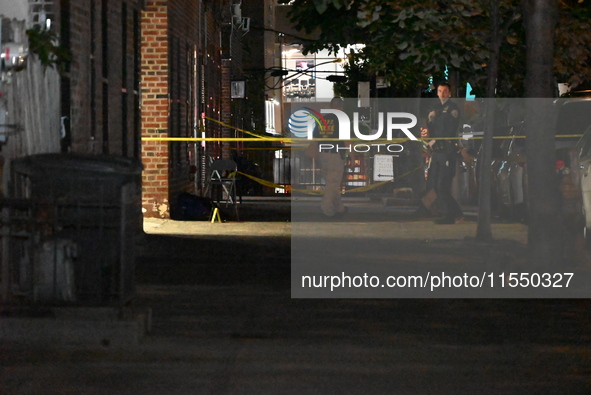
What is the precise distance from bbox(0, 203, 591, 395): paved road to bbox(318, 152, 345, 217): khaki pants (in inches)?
352

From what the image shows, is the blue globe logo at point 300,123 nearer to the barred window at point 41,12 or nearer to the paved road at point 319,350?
the barred window at point 41,12

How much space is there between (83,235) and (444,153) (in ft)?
34.3

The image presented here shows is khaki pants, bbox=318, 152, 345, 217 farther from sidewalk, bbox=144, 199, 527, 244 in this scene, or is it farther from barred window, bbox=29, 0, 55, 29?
barred window, bbox=29, 0, 55, 29

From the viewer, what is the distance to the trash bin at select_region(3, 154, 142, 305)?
7770 mm

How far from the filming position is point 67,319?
24.8 ft

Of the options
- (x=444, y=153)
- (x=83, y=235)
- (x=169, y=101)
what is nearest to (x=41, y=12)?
(x=83, y=235)

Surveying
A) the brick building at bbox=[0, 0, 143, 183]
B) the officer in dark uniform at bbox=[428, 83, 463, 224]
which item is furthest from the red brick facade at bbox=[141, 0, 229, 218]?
the officer in dark uniform at bbox=[428, 83, 463, 224]

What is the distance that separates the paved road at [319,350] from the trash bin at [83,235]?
1.78 ft

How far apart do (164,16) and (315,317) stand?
1060 cm

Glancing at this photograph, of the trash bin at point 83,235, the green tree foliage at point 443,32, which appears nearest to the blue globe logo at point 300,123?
the green tree foliage at point 443,32

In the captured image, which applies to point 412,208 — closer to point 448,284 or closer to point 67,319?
point 448,284

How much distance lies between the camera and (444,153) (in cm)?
1758

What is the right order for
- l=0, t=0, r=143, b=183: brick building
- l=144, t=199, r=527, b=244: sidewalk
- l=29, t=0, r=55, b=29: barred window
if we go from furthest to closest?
l=144, t=199, r=527, b=244: sidewalk → l=29, t=0, r=55, b=29: barred window → l=0, t=0, r=143, b=183: brick building

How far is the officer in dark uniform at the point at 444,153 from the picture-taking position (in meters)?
17.2
